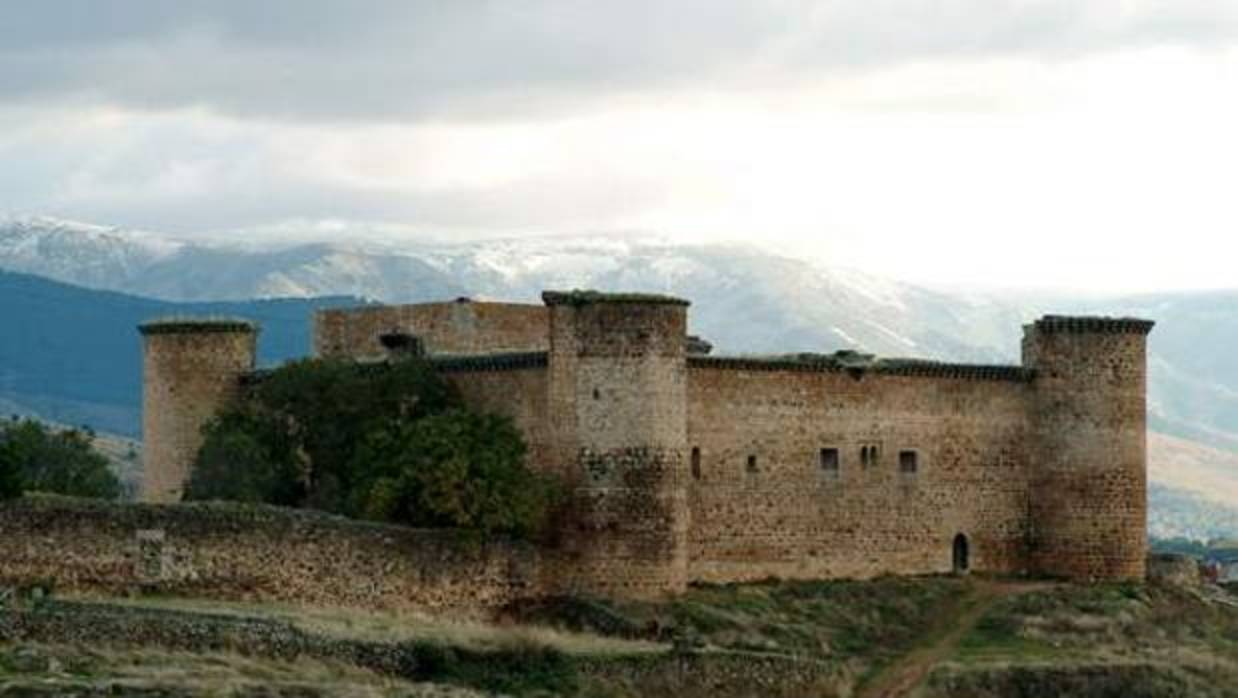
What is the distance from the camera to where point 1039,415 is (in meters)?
67.2

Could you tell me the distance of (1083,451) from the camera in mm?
67000

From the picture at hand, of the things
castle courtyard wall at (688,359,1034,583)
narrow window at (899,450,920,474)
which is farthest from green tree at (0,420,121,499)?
narrow window at (899,450,920,474)

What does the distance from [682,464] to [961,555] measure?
10220 millimetres

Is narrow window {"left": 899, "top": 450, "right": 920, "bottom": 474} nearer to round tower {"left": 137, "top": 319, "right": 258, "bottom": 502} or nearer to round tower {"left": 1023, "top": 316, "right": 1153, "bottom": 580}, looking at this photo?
round tower {"left": 1023, "top": 316, "right": 1153, "bottom": 580}

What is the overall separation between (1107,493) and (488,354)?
1476cm

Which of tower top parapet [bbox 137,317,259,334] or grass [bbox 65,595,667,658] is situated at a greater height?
tower top parapet [bbox 137,317,259,334]

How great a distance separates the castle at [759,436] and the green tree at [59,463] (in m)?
1.36

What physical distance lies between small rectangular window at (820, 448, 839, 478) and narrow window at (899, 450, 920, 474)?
1851 mm

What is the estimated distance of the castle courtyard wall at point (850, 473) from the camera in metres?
61.5

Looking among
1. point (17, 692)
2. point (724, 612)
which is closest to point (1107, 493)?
point (724, 612)

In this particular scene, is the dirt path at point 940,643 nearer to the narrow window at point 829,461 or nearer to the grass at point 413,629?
the narrow window at point 829,461

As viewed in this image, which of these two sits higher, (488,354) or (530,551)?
(488,354)

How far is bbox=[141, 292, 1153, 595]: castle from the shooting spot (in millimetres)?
57906

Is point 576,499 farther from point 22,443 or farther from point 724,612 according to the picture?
point 22,443
